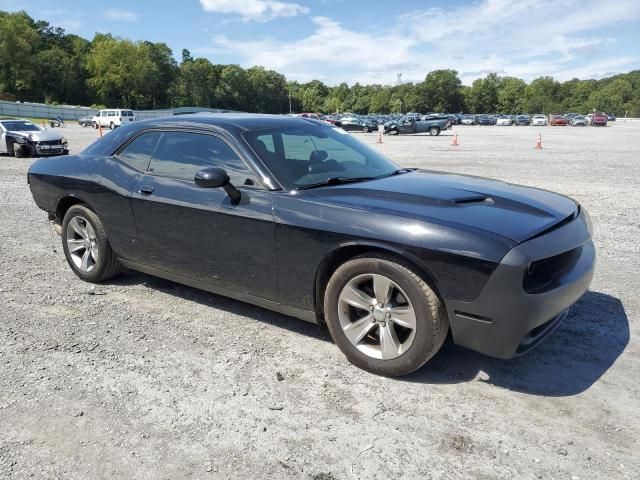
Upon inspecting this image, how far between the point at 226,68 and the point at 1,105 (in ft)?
275

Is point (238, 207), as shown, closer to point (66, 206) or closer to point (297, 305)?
point (297, 305)

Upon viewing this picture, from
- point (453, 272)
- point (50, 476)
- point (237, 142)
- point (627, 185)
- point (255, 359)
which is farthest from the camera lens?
point (627, 185)

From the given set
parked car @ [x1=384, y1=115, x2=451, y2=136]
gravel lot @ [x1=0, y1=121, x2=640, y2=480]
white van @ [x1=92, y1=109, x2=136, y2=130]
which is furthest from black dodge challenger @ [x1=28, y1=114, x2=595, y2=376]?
white van @ [x1=92, y1=109, x2=136, y2=130]

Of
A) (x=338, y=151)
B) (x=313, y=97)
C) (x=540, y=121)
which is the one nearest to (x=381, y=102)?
(x=313, y=97)

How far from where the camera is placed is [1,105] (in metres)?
64.1

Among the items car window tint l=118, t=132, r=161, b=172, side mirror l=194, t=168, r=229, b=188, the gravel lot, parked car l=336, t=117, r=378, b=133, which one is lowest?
the gravel lot

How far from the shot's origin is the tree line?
92.9 metres

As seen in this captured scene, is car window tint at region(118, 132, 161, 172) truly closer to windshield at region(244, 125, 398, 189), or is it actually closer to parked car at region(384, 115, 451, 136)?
windshield at region(244, 125, 398, 189)

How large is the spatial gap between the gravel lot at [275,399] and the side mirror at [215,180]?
41.4 inches

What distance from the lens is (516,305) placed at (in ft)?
8.91

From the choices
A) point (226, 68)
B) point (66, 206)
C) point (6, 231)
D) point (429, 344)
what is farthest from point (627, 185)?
point (226, 68)

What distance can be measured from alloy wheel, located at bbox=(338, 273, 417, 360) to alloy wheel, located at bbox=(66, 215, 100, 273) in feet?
8.89

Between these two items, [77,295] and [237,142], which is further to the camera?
[77,295]

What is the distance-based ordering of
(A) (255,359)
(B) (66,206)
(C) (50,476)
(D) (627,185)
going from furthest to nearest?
(D) (627,185) → (B) (66,206) → (A) (255,359) → (C) (50,476)
